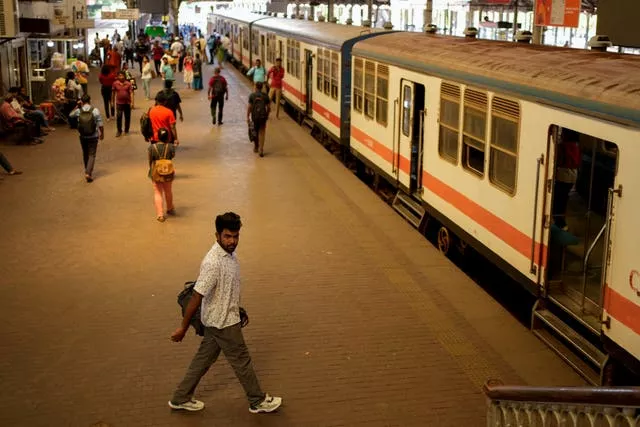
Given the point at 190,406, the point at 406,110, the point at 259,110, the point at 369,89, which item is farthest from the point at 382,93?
the point at 190,406

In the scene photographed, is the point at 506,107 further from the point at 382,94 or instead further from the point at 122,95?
the point at 122,95

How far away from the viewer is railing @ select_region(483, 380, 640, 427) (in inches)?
161

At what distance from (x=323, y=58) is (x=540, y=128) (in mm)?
11250

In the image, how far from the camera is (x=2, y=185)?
14.7 meters

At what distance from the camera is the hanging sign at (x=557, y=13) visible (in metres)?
12.4

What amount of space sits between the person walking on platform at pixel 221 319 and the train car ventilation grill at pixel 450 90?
455 cm

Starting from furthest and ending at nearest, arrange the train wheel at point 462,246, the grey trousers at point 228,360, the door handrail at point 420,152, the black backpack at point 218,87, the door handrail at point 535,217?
the black backpack at point 218,87 < the door handrail at point 420,152 < the train wheel at point 462,246 < the door handrail at point 535,217 < the grey trousers at point 228,360

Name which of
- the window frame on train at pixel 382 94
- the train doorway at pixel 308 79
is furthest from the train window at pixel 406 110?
the train doorway at pixel 308 79

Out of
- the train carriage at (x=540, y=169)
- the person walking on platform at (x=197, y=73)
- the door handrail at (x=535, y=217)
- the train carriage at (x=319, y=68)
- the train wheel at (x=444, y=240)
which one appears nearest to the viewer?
the train carriage at (x=540, y=169)

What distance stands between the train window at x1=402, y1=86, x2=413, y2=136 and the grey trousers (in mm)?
6403

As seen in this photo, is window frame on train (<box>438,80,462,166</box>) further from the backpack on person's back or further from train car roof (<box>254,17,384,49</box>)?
train car roof (<box>254,17,384,49</box>)

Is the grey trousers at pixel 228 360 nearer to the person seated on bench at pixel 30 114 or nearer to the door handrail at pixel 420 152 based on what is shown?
the door handrail at pixel 420 152

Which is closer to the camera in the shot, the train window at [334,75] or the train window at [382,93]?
the train window at [382,93]

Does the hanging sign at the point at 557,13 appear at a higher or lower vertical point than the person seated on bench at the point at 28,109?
higher
